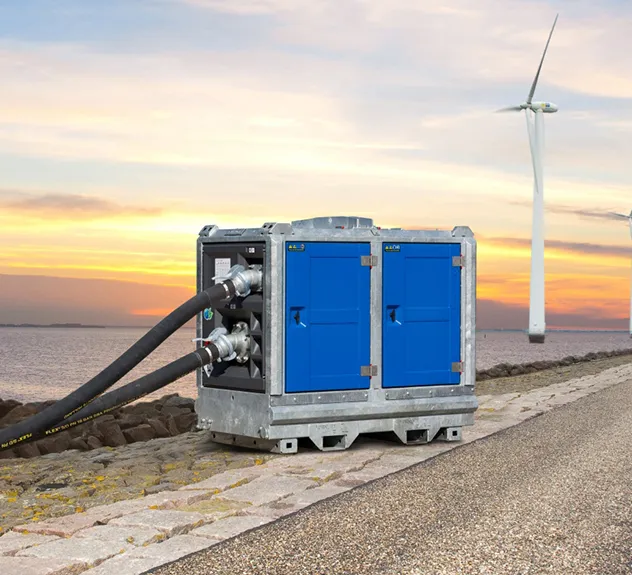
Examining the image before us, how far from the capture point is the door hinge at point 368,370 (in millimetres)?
10375

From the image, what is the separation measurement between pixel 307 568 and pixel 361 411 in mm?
4510

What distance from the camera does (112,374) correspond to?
9.67 metres

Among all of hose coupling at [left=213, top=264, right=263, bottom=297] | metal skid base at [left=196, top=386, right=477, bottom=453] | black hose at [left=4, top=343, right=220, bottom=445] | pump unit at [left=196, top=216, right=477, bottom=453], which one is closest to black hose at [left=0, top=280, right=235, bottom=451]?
hose coupling at [left=213, top=264, right=263, bottom=297]

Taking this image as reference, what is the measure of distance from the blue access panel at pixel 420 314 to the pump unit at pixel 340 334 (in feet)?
0.04

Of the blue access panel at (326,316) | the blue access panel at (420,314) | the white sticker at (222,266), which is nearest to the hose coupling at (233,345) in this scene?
the blue access panel at (326,316)

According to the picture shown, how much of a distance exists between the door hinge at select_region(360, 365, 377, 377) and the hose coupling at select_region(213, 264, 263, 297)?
1427mm

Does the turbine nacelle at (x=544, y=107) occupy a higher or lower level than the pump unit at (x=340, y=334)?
higher

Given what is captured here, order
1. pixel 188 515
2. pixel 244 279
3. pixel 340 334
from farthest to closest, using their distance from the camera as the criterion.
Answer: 1. pixel 340 334
2. pixel 244 279
3. pixel 188 515

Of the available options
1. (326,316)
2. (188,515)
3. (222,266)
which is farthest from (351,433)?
(188,515)

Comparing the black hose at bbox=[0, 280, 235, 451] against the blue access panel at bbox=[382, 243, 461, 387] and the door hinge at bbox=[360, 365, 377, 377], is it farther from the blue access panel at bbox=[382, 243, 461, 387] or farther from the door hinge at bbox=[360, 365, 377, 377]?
the blue access panel at bbox=[382, 243, 461, 387]

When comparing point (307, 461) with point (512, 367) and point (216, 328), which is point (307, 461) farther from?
point (512, 367)

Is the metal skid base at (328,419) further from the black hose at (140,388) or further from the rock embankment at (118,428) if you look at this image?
the rock embankment at (118,428)

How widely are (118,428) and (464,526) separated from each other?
368 inches

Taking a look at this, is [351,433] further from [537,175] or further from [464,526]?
[537,175]
